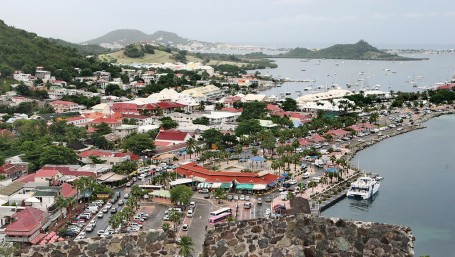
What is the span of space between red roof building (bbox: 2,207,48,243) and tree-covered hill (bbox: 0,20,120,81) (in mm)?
16622

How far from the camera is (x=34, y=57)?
994 inches

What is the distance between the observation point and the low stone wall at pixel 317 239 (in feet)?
5.17

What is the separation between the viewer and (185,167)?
10.3m

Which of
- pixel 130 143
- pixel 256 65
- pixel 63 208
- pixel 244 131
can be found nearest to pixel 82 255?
pixel 63 208

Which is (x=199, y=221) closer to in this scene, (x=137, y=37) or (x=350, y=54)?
(x=350, y=54)

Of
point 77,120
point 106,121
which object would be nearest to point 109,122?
point 106,121

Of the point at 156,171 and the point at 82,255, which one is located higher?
the point at 82,255

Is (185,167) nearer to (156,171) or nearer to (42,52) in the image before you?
(156,171)

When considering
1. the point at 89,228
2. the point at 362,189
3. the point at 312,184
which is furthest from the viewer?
the point at 362,189

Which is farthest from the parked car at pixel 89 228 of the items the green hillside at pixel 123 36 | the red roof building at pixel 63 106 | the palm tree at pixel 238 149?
the green hillside at pixel 123 36

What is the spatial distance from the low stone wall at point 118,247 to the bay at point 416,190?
5.34 metres

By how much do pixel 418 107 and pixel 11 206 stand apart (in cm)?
1774

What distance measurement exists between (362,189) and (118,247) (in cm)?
857

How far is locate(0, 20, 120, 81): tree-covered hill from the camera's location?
76.6 feet
